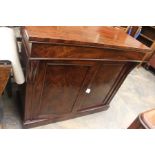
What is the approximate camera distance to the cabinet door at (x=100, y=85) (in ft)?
4.58

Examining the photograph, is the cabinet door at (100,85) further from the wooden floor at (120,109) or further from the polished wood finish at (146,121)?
the polished wood finish at (146,121)

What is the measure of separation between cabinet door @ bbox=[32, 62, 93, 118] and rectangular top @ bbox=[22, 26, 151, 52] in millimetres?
182

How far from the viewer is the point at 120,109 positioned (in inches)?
79.2

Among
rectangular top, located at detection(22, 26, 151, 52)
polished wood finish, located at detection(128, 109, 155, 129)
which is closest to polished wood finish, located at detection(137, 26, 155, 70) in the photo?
rectangular top, located at detection(22, 26, 151, 52)

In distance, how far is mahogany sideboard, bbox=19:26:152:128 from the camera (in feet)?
3.31

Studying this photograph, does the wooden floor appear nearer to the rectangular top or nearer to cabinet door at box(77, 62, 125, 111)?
cabinet door at box(77, 62, 125, 111)

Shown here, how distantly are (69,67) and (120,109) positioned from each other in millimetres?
1079

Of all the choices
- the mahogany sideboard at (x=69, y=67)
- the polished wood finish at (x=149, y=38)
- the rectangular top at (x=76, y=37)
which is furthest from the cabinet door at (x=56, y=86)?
the polished wood finish at (x=149, y=38)

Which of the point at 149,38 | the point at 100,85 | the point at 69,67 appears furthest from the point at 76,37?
the point at 149,38
